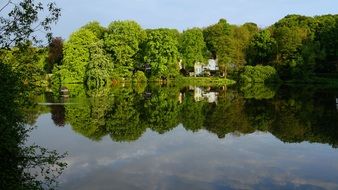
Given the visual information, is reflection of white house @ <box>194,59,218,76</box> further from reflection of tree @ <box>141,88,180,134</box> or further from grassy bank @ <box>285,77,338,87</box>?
reflection of tree @ <box>141,88,180,134</box>

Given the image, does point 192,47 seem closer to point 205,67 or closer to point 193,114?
point 205,67

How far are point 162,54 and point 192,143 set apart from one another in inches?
2283

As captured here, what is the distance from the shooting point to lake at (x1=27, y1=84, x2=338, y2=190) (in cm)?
1697

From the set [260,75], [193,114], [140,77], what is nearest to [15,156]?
[193,114]

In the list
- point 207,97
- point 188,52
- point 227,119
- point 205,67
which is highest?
point 188,52

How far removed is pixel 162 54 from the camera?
82125 mm

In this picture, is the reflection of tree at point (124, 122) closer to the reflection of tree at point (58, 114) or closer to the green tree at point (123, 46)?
the reflection of tree at point (58, 114)

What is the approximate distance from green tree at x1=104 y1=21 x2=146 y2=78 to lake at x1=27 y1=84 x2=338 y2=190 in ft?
136

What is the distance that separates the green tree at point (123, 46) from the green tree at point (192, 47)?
8.65m

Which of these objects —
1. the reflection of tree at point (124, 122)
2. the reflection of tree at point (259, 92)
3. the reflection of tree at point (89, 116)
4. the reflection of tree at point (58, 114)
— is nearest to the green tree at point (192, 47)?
the reflection of tree at point (259, 92)

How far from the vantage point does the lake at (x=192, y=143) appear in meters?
17.0

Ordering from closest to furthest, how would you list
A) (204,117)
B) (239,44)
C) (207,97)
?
1. (204,117)
2. (207,97)
3. (239,44)

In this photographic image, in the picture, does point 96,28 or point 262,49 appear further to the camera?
point 96,28

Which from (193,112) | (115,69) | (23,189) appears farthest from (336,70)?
(23,189)
